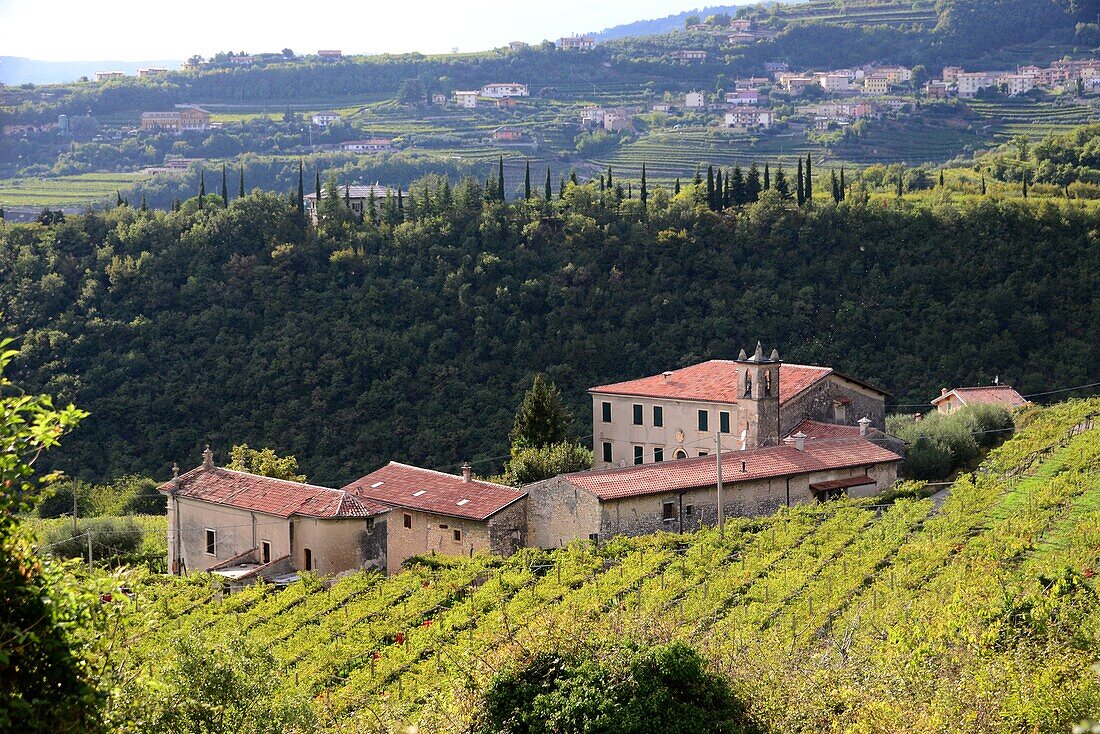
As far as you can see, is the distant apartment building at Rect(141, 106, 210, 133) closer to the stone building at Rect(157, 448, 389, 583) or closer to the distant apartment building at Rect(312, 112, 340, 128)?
the distant apartment building at Rect(312, 112, 340, 128)

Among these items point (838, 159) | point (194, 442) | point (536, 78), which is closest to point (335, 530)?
point (194, 442)

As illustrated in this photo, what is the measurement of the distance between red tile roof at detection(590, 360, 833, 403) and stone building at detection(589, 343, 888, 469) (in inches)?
1.1

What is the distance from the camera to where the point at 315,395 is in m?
52.8

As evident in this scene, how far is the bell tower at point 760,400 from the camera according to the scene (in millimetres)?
34656

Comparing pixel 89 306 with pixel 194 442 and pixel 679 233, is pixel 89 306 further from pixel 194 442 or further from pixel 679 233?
pixel 679 233

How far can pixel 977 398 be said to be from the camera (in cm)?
4269

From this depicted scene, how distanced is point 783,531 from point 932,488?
709cm

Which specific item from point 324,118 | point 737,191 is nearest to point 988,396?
point 737,191

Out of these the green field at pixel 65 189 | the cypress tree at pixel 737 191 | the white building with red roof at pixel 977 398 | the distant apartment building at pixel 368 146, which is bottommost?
the white building with red roof at pixel 977 398

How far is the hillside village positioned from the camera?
28.8m

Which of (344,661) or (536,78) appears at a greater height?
(536,78)

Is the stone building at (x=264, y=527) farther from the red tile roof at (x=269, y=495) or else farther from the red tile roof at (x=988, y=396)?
the red tile roof at (x=988, y=396)

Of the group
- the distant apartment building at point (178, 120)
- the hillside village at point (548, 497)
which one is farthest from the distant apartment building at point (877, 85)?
the hillside village at point (548, 497)

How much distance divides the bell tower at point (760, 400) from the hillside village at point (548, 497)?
35 millimetres
